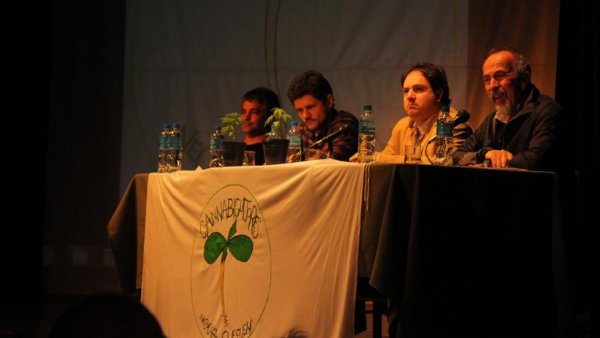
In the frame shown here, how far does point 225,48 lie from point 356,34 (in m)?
0.92

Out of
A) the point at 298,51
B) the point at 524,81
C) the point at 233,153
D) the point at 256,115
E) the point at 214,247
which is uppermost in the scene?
the point at 298,51

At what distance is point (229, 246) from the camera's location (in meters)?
2.82

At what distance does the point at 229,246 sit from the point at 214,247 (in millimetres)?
105

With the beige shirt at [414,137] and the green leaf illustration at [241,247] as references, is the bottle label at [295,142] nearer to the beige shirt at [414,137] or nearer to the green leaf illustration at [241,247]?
the beige shirt at [414,137]

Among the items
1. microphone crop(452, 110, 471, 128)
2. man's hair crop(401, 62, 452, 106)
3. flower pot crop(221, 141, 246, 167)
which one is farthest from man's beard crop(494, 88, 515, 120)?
flower pot crop(221, 141, 246, 167)

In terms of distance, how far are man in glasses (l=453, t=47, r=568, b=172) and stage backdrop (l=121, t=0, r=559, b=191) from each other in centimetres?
124

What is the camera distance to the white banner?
8.03ft

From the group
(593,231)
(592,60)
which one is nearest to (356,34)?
(592,60)

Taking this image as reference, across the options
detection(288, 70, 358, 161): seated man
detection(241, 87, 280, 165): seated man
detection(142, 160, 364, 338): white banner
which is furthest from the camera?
detection(241, 87, 280, 165): seated man

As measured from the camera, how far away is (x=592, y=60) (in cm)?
362

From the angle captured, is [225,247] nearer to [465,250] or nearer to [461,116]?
[465,250]

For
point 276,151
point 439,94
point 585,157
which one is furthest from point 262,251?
point 585,157

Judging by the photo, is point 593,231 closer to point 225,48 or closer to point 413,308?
point 413,308

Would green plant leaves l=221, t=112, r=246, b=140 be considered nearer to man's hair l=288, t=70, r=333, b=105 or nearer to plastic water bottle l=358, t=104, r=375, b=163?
man's hair l=288, t=70, r=333, b=105
